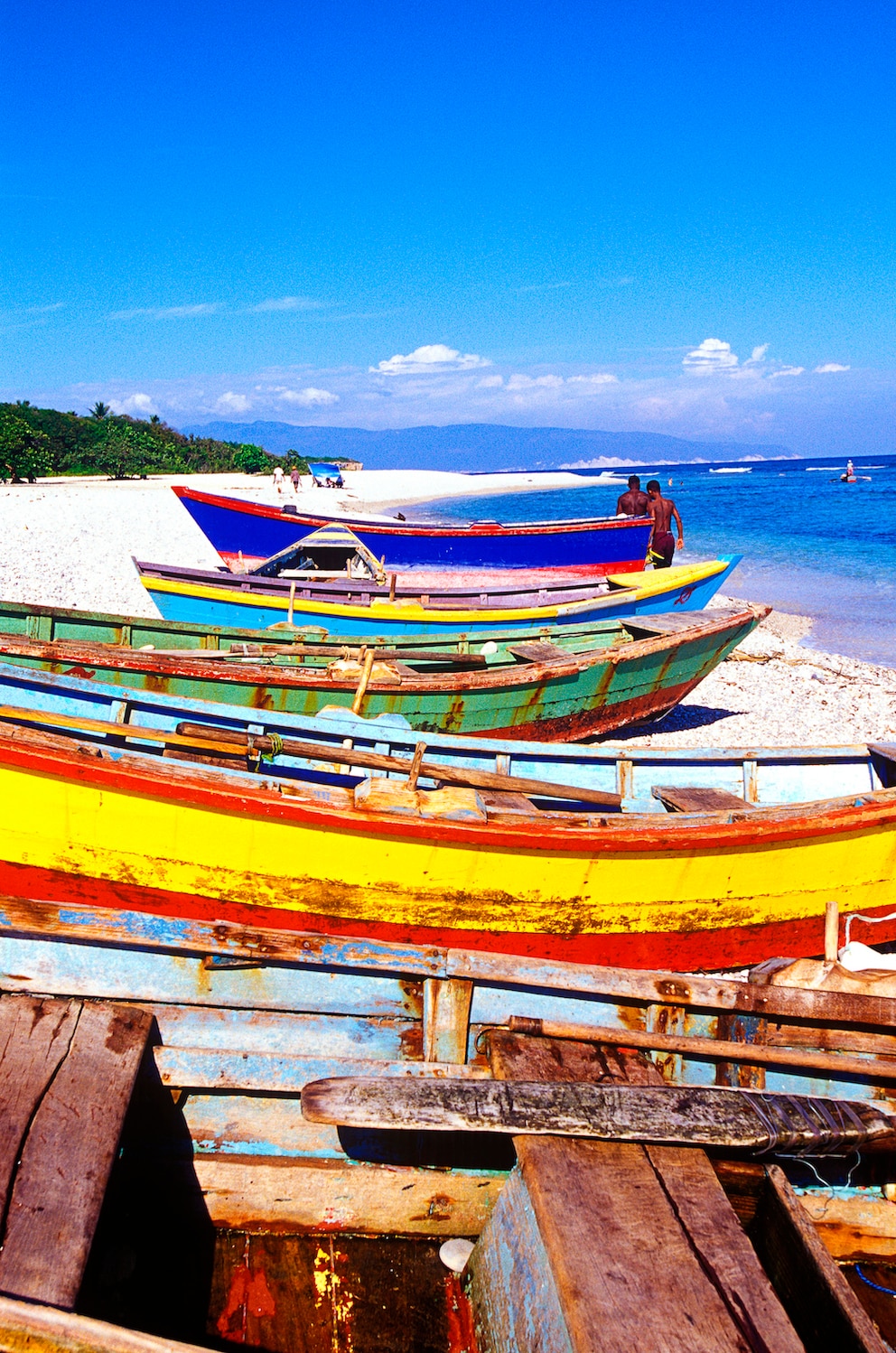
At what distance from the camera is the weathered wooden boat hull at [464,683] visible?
779 cm

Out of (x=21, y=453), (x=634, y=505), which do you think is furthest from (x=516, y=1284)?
(x=21, y=453)

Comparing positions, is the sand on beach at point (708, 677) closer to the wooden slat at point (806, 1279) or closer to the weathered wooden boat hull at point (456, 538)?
the weathered wooden boat hull at point (456, 538)

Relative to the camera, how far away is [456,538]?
16344mm

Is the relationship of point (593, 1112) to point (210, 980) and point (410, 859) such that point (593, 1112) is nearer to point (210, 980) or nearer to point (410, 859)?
point (210, 980)

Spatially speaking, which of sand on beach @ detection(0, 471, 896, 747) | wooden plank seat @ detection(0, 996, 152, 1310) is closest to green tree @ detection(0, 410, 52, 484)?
sand on beach @ detection(0, 471, 896, 747)

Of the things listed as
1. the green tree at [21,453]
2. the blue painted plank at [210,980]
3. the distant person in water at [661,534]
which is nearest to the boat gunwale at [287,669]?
the blue painted plank at [210,980]

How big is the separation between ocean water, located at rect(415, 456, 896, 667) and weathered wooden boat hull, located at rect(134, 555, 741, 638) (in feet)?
22.2

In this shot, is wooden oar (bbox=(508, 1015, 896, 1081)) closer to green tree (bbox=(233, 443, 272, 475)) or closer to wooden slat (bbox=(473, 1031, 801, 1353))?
wooden slat (bbox=(473, 1031, 801, 1353))

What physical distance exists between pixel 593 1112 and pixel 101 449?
197ft

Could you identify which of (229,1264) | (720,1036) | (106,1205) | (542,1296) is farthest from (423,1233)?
(720,1036)

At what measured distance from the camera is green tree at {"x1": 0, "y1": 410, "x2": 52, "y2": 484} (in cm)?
4462

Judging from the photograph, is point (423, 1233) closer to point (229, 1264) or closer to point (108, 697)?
point (229, 1264)

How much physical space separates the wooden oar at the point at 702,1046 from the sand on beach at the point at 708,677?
5.51 meters

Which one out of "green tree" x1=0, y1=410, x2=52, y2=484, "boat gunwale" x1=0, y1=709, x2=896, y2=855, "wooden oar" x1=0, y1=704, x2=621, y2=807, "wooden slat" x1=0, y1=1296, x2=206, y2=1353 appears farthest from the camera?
"green tree" x1=0, y1=410, x2=52, y2=484
